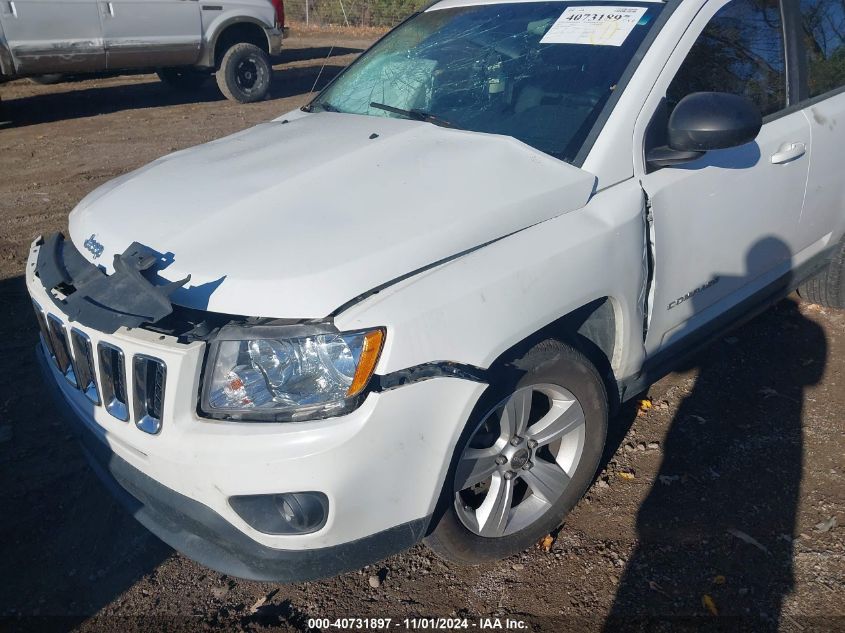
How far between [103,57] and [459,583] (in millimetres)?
9162

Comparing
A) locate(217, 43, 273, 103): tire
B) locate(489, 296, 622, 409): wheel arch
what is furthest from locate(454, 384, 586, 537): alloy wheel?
locate(217, 43, 273, 103): tire

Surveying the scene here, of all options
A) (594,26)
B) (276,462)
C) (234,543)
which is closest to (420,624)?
(234,543)

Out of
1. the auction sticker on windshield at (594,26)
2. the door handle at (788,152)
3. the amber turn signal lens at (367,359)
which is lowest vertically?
the amber turn signal lens at (367,359)

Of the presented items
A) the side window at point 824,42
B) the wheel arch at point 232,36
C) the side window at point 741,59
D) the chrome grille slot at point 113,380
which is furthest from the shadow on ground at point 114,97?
the chrome grille slot at point 113,380

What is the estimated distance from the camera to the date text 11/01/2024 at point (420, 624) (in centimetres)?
248

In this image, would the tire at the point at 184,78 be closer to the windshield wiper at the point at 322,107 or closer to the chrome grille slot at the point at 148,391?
the windshield wiper at the point at 322,107

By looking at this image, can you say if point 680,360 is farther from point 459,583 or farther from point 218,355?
point 218,355

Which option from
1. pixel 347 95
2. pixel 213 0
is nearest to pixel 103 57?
pixel 213 0

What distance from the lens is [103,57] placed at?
9562mm

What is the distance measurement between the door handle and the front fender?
91 cm

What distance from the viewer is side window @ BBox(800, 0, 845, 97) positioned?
3.46 meters

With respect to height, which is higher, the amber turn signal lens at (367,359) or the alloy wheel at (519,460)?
the amber turn signal lens at (367,359)

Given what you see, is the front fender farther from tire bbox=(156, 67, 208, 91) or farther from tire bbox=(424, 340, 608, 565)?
tire bbox=(156, 67, 208, 91)

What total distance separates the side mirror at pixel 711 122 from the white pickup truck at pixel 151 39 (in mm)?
8682
